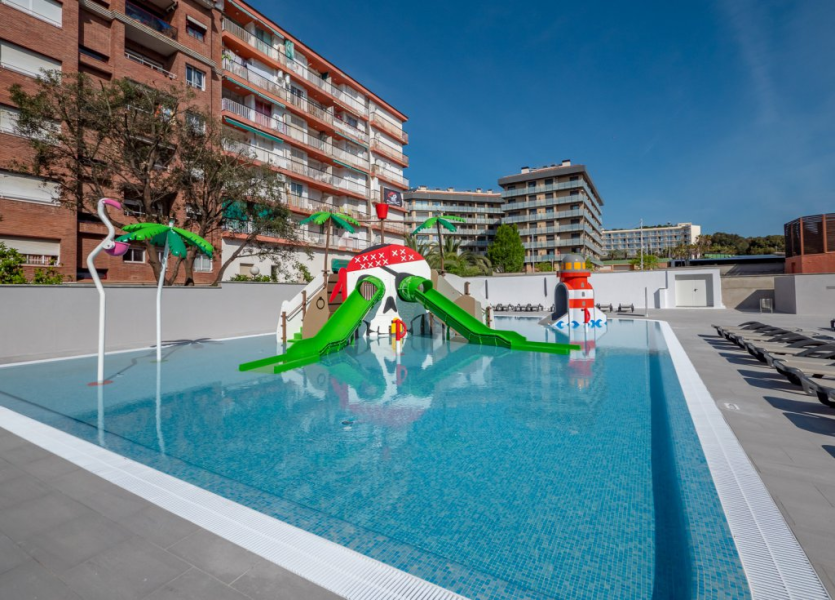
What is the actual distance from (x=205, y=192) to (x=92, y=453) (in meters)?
16.0

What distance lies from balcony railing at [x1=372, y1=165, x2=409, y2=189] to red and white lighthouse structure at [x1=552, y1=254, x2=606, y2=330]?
2275 centimetres

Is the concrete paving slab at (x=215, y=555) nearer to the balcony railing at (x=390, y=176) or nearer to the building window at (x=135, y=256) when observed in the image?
the building window at (x=135, y=256)

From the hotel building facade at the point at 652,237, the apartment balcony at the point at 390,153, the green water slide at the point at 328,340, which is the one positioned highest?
the hotel building facade at the point at 652,237

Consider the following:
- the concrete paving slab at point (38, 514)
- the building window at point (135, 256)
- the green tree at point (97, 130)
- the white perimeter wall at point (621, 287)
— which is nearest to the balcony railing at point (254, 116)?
the green tree at point (97, 130)

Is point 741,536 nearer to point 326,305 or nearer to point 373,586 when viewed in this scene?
point 373,586

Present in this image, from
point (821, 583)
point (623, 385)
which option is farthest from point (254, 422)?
point (623, 385)

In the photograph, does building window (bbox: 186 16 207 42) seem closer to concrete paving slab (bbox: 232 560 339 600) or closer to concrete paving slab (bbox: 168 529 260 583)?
concrete paving slab (bbox: 168 529 260 583)

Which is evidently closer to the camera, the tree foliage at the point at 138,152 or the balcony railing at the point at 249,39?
the tree foliage at the point at 138,152

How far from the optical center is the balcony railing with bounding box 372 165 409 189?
3638 cm

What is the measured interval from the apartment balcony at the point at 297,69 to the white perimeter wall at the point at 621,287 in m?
19.5

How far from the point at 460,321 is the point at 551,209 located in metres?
64.2

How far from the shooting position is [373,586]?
7.83ft

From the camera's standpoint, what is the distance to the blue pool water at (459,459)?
275 centimetres

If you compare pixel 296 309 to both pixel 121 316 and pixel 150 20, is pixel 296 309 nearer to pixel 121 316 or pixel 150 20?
pixel 121 316
